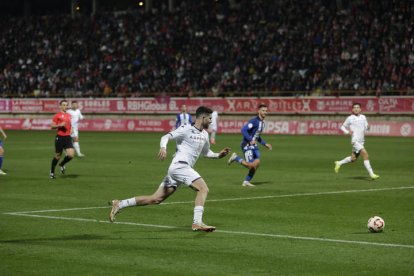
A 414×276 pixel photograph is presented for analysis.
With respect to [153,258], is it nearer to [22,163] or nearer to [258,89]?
[22,163]

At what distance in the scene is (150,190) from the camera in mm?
20453

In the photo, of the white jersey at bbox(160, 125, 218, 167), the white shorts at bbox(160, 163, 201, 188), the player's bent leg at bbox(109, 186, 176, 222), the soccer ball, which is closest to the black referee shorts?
the player's bent leg at bbox(109, 186, 176, 222)

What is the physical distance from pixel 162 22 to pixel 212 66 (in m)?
9.82

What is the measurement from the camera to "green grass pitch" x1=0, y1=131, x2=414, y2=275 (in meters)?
10.2

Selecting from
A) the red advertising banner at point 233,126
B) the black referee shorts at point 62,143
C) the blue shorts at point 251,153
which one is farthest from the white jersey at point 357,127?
the red advertising banner at point 233,126

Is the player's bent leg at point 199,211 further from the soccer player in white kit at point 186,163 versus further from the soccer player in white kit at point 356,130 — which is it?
the soccer player in white kit at point 356,130

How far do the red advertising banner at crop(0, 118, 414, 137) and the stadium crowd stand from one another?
1.99 m

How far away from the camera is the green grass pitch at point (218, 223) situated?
10242 millimetres

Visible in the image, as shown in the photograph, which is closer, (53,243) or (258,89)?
(53,243)

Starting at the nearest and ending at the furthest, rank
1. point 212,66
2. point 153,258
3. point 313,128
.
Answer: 1. point 153,258
2. point 313,128
3. point 212,66

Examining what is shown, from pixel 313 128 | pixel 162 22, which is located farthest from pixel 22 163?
pixel 162 22

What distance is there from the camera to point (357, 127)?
2438 cm

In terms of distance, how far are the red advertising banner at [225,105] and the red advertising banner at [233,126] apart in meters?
0.69

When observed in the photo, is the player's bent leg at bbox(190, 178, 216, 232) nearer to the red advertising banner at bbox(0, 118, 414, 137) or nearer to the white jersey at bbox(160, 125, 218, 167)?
the white jersey at bbox(160, 125, 218, 167)
